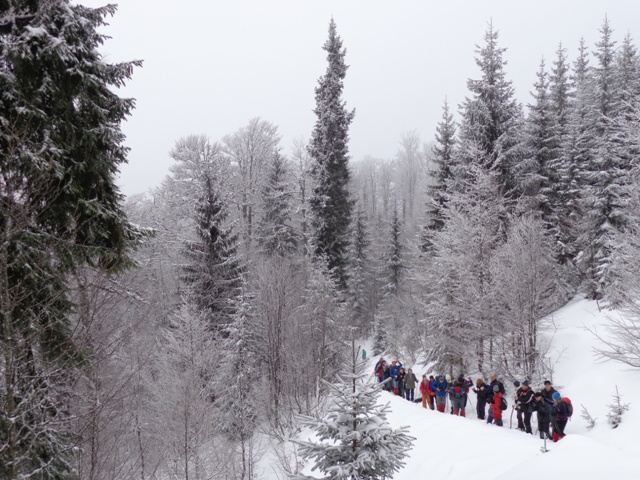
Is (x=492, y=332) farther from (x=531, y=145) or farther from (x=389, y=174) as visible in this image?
(x=389, y=174)

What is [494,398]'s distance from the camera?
14.1 metres

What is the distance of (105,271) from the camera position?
6449mm

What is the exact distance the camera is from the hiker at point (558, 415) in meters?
11.9

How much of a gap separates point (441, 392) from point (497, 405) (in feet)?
9.13

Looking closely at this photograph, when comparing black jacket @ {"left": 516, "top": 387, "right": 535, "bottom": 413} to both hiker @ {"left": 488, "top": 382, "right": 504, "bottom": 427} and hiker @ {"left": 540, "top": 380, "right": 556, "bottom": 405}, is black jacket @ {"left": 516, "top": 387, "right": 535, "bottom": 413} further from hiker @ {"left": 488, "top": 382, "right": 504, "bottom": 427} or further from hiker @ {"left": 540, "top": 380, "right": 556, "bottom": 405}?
hiker @ {"left": 488, "top": 382, "right": 504, "bottom": 427}

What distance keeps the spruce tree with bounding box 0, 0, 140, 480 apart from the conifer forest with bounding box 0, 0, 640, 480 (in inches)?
1.3

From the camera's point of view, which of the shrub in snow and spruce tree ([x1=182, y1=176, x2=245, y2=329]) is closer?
the shrub in snow

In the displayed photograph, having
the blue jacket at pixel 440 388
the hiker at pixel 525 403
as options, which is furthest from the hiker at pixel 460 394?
the hiker at pixel 525 403

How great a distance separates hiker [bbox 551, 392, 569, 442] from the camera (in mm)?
11914

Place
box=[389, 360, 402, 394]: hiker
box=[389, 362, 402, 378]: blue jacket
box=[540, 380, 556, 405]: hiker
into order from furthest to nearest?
1. box=[389, 362, 402, 378]: blue jacket
2. box=[389, 360, 402, 394]: hiker
3. box=[540, 380, 556, 405]: hiker

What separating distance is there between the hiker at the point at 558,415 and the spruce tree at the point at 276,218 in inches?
860

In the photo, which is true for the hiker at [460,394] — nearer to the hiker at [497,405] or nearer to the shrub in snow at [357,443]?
the hiker at [497,405]

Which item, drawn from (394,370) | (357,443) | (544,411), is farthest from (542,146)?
(357,443)

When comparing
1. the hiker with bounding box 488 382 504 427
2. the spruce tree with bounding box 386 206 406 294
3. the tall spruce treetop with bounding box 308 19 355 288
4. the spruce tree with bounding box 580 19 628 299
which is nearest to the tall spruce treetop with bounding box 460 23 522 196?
the spruce tree with bounding box 580 19 628 299
